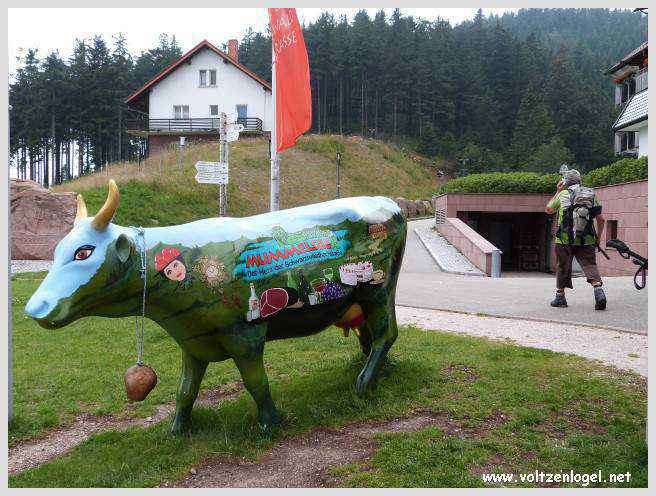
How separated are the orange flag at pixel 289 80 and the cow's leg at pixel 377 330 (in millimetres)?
3224

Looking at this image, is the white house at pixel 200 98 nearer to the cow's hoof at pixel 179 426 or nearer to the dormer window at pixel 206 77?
the dormer window at pixel 206 77

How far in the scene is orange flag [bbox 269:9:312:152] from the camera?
776 centimetres

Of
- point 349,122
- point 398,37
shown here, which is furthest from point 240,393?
point 398,37

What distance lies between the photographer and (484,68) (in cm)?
7462

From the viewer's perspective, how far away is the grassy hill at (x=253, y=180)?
79.5ft

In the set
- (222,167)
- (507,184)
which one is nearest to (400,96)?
(507,184)

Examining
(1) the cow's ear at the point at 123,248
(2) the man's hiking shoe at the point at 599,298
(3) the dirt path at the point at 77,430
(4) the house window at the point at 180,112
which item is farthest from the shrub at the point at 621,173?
(4) the house window at the point at 180,112

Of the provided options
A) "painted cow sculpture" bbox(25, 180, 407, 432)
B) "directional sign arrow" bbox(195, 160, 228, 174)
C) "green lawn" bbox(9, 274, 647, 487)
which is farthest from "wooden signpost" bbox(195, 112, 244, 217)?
"painted cow sculpture" bbox(25, 180, 407, 432)

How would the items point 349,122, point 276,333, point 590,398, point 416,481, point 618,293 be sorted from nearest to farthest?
1. point 416,481
2. point 276,333
3. point 590,398
4. point 618,293
5. point 349,122

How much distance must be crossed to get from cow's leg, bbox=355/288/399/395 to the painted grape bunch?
46 centimetres

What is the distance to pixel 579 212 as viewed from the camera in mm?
8891

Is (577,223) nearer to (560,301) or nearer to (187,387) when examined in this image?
(560,301)

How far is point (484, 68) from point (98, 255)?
255 ft

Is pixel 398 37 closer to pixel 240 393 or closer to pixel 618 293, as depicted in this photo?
pixel 618 293
